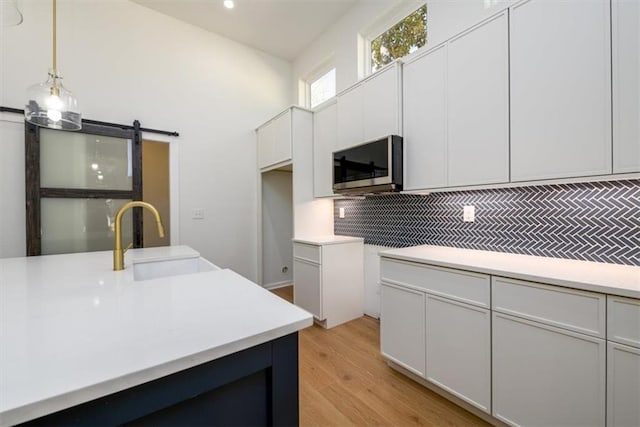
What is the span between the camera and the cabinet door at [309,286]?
2732 millimetres

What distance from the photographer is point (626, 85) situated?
1250mm

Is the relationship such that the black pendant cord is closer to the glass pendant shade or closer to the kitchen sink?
the glass pendant shade

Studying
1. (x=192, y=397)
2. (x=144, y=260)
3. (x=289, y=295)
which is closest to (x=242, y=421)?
(x=192, y=397)

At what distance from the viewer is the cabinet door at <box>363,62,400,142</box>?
225cm

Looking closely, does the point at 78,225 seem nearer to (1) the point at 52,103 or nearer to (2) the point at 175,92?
(1) the point at 52,103

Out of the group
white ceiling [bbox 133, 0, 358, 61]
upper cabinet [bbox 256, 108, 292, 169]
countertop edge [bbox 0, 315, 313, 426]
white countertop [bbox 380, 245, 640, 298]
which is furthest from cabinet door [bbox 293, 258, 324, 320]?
white ceiling [bbox 133, 0, 358, 61]

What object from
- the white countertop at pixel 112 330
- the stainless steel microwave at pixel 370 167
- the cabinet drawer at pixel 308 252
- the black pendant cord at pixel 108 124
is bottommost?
the cabinet drawer at pixel 308 252

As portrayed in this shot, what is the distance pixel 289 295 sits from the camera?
12.7 feet

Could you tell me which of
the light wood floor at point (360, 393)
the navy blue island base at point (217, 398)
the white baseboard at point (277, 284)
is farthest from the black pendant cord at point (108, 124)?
the navy blue island base at point (217, 398)

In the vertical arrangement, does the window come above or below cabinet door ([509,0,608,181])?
above

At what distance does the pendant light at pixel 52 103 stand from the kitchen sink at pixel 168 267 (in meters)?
1.15

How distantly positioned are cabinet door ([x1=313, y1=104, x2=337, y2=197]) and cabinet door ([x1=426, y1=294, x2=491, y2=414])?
1703mm

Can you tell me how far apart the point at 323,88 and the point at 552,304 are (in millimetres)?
3685

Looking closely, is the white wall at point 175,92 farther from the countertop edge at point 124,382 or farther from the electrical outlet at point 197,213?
the countertop edge at point 124,382
